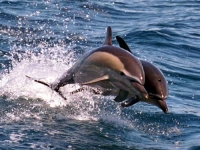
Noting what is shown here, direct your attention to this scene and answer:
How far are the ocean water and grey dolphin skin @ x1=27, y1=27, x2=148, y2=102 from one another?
0.93 meters

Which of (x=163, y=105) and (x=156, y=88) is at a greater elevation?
(x=156, y=88)

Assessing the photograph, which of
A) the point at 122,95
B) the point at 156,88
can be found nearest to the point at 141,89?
the point at 156,88

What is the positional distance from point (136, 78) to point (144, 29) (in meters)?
10.1

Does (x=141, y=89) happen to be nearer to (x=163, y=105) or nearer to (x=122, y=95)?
(x=163, y=105)

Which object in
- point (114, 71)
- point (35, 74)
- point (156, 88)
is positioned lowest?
point (35, 74)

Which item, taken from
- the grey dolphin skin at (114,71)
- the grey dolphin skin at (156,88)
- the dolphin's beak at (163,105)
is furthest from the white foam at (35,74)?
the dolphin's beak at (163,105)

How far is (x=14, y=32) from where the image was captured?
15.1 m

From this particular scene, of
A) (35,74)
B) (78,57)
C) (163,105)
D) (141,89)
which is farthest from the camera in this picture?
(78,57)

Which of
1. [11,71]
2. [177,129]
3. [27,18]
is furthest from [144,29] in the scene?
[177,129]

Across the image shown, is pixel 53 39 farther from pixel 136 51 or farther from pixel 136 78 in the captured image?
pixel 136 78

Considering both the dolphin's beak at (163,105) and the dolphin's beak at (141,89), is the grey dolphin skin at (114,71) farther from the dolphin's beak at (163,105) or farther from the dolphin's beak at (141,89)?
the dolphin's beak at (163,105)

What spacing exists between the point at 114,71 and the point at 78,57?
19.2ft

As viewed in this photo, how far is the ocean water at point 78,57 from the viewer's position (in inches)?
320

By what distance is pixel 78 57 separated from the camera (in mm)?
12945
